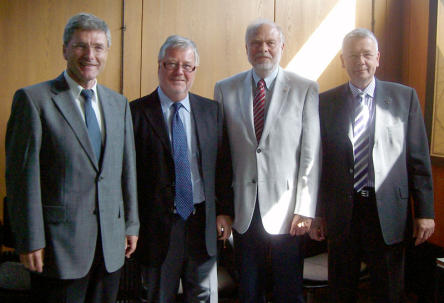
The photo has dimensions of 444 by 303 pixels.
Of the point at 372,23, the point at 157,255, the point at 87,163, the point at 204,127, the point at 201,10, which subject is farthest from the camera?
the point at 372,23

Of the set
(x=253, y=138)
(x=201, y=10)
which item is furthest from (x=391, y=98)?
(x=201, y=10)

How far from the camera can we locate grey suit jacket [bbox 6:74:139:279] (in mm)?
1429

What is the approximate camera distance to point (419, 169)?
78.3 inches

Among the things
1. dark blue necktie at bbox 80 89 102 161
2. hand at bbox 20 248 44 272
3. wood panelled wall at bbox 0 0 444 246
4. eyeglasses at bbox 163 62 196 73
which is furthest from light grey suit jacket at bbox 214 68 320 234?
wood panelled wall at bbox 0 0 444 246

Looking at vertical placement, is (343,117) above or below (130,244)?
above

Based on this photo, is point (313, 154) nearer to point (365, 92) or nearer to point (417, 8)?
point (365, 92)

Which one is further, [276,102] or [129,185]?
[276,102]

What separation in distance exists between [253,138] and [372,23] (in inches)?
83.6

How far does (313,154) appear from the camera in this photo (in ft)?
6.31

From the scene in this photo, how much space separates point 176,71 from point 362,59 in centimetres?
99

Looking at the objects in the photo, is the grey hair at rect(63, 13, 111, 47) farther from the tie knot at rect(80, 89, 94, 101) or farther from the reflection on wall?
the reflection on wall

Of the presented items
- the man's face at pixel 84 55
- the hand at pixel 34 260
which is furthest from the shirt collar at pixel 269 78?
the hand at pixel 34 260

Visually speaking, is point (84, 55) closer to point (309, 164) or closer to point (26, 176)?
point (26, 176)

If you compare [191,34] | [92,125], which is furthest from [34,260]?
[191,34]
